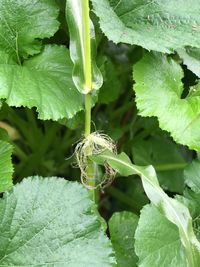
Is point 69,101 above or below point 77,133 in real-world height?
above

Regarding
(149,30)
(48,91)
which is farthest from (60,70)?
(149,30)

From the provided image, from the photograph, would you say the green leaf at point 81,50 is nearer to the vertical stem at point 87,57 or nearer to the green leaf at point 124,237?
the vertical stem at point 87,57

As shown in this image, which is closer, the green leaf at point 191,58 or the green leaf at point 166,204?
the green leaf at point 166,204

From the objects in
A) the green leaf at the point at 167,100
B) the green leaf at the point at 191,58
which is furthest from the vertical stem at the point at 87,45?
the green leaf at the point at 191,58

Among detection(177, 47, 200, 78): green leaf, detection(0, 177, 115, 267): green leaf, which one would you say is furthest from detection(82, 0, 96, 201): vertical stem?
detection(177, 47, 200, 78): green leaf

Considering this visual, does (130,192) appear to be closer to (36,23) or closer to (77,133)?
(77,133)
